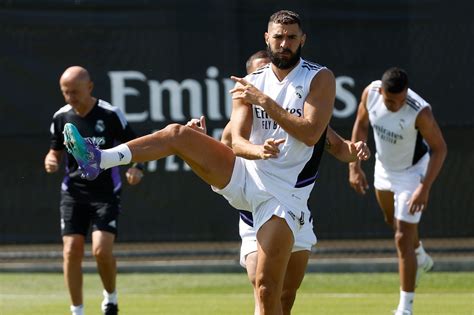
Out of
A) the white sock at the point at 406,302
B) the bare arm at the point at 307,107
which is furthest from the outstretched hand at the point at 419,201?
the bare arm at the point at 307,107

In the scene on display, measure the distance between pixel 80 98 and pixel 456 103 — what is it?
14.3 feet

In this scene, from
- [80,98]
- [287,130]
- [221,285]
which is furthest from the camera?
[221,285]

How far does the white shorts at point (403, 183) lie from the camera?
33.9 ft

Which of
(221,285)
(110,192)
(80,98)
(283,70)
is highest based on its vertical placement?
(283,70)

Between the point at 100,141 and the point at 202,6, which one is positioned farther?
the point at 202,6

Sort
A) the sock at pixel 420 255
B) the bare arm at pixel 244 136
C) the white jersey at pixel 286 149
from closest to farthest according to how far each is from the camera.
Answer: the bare arm at pixel 244 136
the white jersey at pixel 286 149
the sock at pixel 420 255

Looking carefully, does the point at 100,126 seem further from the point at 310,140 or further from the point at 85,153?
the point at 310,140

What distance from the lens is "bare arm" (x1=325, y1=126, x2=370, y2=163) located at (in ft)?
24.9

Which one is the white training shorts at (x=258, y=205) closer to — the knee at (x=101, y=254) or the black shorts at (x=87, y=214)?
the knee at (x=101, y=254)

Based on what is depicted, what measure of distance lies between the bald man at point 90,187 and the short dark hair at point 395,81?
222 centimetres

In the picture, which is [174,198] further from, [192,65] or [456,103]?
[456,103]

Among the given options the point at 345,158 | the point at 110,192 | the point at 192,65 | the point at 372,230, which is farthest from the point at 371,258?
the point at 345,158

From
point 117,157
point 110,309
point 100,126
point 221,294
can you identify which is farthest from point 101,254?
point 117,157

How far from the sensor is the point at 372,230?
12.6m
